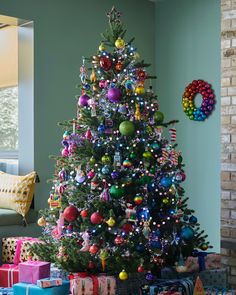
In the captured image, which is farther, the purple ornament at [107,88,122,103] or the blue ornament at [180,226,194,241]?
the blue ornament at [180,226,194,241]

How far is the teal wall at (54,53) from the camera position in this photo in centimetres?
480

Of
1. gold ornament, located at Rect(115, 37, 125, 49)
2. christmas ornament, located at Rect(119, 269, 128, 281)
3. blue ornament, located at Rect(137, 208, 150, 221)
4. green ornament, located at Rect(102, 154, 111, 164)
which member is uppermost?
gold ornament, located at Rect(115, 37, 125, 49)

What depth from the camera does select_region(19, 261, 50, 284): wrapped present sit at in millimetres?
3259

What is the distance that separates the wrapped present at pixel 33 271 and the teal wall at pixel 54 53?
1473 mm

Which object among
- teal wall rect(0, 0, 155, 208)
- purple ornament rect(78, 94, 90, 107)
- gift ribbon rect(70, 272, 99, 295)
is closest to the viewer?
gift ribbon rect(70, 272, 99, 295)

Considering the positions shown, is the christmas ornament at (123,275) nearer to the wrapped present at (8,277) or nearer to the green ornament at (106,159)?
the green ornament at (106,159)

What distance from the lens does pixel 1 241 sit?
427 cm

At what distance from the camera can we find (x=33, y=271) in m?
3.27

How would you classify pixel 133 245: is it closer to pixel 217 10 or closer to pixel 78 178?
pixel 78 178

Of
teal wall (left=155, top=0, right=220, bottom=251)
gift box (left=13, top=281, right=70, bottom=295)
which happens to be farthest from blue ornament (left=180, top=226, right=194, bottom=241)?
teal wall (left=155, top=0, right=220, bottom=251)

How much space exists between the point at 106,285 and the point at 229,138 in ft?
5.23

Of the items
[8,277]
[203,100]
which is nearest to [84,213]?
[8,277]

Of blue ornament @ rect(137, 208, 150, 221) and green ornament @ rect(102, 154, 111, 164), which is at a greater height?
green ornament @ rect(102, 154, 111, 164)

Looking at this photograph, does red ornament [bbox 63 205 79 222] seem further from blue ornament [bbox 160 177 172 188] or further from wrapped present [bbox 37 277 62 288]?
blue ornament [bbox 160 177 172 188]
